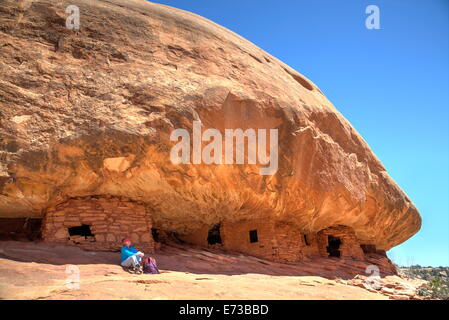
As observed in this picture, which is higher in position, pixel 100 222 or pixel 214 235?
pixel 100 222

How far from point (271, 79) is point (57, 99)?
381 cm

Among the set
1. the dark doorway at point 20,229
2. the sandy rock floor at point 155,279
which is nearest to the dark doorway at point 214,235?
the sandy rock floor at point 155,279

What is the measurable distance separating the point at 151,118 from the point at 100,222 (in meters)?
1.79

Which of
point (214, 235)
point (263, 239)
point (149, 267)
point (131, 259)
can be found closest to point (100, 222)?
point (131, 259)

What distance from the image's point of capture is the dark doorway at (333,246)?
1058cm

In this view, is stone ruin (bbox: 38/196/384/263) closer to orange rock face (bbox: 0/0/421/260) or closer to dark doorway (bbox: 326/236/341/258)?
dark doorway (bbox: 326/236/341/258)

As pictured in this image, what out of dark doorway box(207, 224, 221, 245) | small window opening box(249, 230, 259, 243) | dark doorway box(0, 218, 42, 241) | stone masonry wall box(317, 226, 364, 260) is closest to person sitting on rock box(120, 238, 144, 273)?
dark doorway box(0, 218, 42, 241)

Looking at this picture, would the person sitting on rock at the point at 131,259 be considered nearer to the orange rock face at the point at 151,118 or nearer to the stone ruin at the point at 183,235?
the stone ruin at the point at 183,235

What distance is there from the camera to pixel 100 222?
6.95m

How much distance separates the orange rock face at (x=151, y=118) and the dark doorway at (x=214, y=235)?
357 millimetres

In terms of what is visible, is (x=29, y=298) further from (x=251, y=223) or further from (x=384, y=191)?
(x=384, y=191)

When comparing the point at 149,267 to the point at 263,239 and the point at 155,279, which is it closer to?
the point at 155,279

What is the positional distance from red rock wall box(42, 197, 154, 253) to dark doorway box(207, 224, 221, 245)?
2.15 metres

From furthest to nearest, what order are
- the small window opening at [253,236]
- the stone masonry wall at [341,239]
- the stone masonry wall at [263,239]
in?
the stone masonry wall at [341,239] → the small window opening at [253,236] → the stone masonry wall at [263,239]
